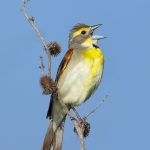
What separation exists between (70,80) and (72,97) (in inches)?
13.0

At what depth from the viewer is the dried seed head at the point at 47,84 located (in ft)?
22.7

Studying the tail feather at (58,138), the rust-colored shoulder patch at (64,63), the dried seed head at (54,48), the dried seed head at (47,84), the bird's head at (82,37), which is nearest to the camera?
the dried seed head at (47,84)

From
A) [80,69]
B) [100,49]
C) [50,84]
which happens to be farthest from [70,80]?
[50,84]

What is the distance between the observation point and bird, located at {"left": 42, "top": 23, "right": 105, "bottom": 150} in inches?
338

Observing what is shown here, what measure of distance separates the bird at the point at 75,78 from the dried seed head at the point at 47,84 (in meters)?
1.19

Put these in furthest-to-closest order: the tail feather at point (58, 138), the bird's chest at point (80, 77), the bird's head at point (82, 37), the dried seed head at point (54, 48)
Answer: the bird's head at point (82, 37), the tail feather at point (58, 138), the bird's chest at point (80, 77), the dried seed head at point (54, 48)

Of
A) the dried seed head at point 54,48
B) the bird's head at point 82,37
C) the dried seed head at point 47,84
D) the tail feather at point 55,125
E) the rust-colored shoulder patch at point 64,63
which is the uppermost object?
the bird's head at point 82,37

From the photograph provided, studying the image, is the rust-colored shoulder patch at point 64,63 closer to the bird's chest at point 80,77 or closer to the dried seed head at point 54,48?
the bird's chest at point 80,77

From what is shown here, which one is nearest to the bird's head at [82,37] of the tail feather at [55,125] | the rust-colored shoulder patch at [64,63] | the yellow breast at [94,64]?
the yellow breast at [94,64]

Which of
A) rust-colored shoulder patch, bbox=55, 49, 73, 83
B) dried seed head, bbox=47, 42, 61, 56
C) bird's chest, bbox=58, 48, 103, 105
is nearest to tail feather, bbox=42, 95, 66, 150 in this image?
bird's chest, bbox=58, 48, 103, 105

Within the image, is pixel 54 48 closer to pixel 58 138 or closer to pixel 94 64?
pixel 94 64

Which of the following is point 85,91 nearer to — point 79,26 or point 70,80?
point 70,80

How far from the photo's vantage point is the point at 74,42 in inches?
369

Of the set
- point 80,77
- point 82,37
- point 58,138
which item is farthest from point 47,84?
point 82,37
